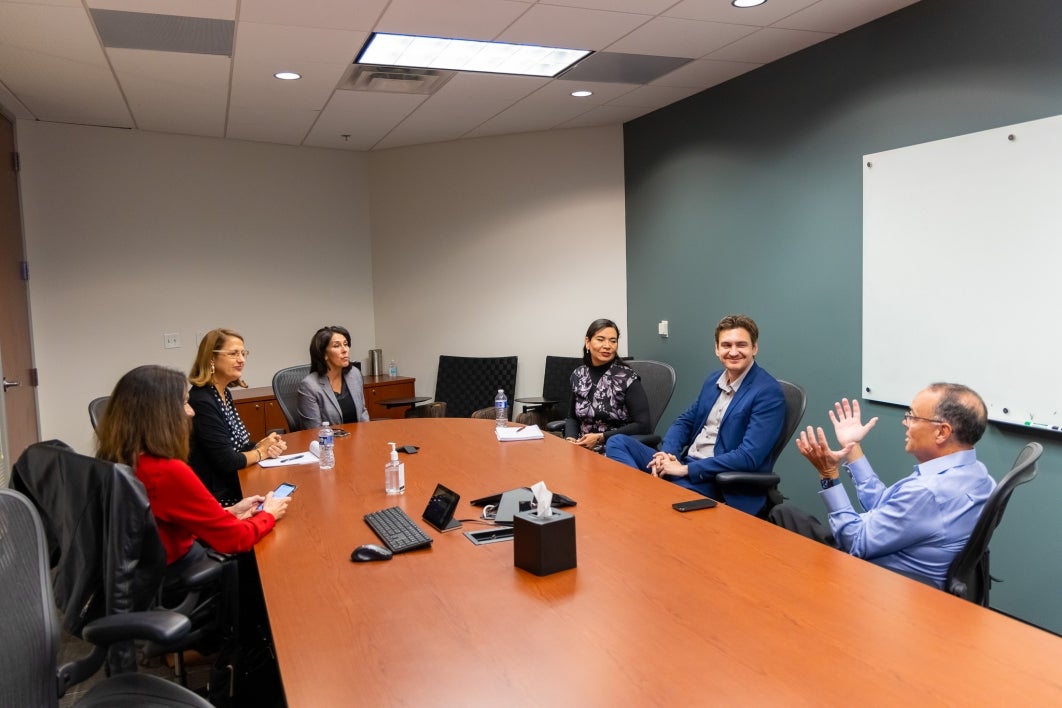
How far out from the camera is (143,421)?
7.16ft

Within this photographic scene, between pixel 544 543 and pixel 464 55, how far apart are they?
2.84 metres

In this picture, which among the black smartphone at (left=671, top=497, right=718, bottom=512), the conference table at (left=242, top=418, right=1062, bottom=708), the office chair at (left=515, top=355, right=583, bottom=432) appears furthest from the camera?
the office chair at (left=515, top=355, right=583, bottom=432)

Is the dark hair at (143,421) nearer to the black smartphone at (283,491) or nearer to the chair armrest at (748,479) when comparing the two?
the black smartphone at (283,491)

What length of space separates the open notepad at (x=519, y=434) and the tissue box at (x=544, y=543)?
1624mm

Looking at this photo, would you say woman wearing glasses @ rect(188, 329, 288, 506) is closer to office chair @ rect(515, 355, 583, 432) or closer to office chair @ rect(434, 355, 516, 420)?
office chair @ rect(515, 355, 583, 432)

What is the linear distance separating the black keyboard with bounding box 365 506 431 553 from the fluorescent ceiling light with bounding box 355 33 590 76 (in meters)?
2.26

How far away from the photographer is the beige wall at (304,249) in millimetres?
5234

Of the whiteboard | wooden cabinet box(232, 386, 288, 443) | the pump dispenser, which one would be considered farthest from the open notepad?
wooden cabinet box(232, 386, 288, 443)

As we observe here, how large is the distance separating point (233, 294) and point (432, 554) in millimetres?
4500

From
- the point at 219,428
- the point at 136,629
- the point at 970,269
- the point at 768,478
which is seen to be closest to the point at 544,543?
the point at 136,629

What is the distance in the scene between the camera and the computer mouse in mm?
1990

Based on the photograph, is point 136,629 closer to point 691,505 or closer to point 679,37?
point 691,505

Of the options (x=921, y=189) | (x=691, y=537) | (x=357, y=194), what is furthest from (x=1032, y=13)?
(x=357, y=194)

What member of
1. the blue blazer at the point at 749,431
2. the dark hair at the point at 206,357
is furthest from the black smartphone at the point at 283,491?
the blue blazer at the point at 749,431
